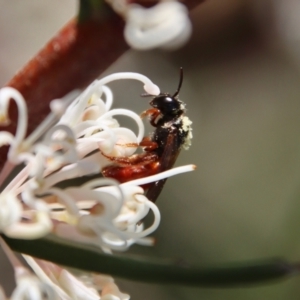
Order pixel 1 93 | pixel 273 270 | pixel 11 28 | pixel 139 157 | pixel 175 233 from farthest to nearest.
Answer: pixel 175 233
pixel 11 28
pixel 139 157
pixel 1 93
pixel 273 270

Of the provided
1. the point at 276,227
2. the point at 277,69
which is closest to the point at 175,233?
the point at 276,227

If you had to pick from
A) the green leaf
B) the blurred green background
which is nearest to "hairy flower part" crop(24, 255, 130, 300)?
the green leaf

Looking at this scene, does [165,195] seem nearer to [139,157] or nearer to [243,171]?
[243,171]

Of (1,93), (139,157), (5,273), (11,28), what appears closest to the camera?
(1,93)

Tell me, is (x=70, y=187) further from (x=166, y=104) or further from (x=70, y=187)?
(x=166, y=104)

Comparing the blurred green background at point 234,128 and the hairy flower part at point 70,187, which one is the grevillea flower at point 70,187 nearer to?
the hairy flower part at point 70,187
